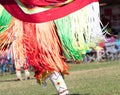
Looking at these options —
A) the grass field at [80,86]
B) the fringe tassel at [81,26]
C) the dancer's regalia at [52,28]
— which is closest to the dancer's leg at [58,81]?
the dancer's regalia at [52,28]

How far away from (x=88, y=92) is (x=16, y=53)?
6.87 ft

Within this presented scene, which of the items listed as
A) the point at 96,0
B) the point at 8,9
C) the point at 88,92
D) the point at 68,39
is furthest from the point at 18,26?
the point at 88,92

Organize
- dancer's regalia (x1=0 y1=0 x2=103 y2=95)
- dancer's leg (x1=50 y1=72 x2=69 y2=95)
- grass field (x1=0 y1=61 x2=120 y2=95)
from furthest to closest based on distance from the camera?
grass field (x1=0 y1=61 x2=120 y2=95), dancer's leg (x1=50 y1=72 x2=69 y2=95), dancer's regalia (x1=0 y1=0 x2=103 y2=95)

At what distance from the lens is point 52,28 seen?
5.02m

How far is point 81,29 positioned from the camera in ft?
16.5

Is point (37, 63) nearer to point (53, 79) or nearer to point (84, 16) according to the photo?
point (53, 79)

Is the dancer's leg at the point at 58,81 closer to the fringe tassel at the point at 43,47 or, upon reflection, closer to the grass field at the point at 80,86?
the fringe tassel at the point at 43,47

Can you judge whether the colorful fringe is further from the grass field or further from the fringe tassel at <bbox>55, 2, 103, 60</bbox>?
the grass field

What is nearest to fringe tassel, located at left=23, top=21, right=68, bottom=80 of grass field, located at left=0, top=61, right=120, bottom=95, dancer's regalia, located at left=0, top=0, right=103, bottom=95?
dancer's regalia, located at left=0, top=0, right=103, bottom=95

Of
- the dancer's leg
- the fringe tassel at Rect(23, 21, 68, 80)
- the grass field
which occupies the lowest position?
the grass field

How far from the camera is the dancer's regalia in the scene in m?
4.96

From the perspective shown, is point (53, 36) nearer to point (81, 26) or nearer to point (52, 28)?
point (52, 28)

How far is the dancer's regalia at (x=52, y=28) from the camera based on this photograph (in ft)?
16.3

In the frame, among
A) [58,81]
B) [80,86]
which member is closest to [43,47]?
[58,81]
